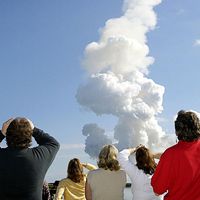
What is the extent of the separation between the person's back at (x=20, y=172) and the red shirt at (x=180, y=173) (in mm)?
1456

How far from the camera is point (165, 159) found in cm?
551

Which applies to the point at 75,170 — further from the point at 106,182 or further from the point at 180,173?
the point at 180,173

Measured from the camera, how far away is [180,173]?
5477 mm

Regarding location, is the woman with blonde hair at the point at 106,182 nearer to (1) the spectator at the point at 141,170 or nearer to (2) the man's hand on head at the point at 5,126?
(1) the spectator at the point at 141,170

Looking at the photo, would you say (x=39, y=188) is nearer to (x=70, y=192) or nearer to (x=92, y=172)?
(x=92, y=172)

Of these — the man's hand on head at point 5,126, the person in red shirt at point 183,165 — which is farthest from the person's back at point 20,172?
the person in red shirt at point 183,165

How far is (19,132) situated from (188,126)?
2.04 m

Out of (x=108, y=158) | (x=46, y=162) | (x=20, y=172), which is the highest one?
(x=108, y=158)

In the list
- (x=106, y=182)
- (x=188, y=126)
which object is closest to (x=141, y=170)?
(x=106, y=182)

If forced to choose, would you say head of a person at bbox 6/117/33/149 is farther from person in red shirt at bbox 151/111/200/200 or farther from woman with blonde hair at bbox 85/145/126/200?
woman with blonde hair at bbox 85/145/126/200

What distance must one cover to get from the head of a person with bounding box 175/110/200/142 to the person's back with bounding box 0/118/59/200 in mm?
1671

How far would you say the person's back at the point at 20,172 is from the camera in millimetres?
→ 5188

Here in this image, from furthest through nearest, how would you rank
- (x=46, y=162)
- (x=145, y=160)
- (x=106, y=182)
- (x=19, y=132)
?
(x=106, y=182) → (x=145, y=160) → (x=46, y=162) → (x=19, y=132)

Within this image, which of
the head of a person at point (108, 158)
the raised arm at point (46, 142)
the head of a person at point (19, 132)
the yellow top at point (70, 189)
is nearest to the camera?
the head of a person at point (19, 132)
